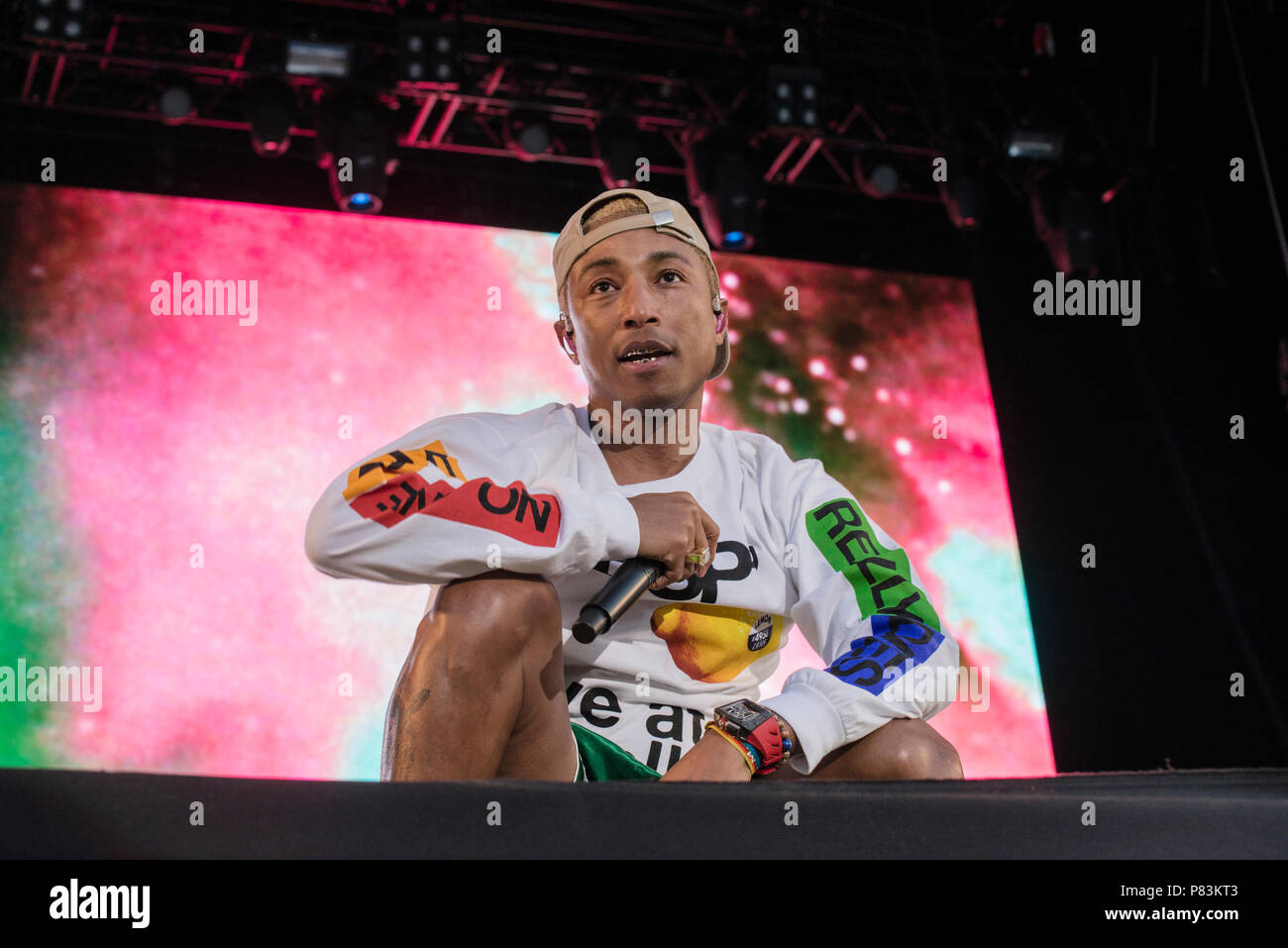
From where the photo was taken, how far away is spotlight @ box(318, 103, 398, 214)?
3.36 meters

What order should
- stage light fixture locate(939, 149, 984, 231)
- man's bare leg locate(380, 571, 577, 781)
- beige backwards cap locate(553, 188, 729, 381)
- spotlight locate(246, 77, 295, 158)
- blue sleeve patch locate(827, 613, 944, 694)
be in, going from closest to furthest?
man's bare leg locate(380, 571, 577, 781) < blue sleeve patch locate(827, 613, 944, 694) < beige backwards cap locate(553, 188, 729, 381) < spotlight locate(246, 77, 295, 158) < stage light fixture locate(939, 149, 984, 231)

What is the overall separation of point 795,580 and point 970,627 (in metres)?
2.34

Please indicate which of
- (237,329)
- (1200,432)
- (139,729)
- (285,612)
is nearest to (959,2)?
(1200,432)

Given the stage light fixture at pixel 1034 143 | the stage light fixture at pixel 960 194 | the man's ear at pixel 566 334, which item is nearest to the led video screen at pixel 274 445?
the stage light fixture at pixel 960 194

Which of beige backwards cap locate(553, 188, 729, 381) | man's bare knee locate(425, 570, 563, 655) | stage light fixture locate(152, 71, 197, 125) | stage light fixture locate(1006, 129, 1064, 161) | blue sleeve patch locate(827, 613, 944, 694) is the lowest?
blue sleeve patch locate(827, 613, 944, 694)

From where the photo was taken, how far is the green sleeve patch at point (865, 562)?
1.48m

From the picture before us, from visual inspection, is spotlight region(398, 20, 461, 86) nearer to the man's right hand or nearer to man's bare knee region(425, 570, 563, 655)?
the man's right hand

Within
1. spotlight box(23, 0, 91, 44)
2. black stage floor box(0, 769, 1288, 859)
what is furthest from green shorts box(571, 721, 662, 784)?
spotlight box(23, 0, 91, 44)

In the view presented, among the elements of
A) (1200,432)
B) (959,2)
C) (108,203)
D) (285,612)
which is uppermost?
(959,2)

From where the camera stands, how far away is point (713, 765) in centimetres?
125

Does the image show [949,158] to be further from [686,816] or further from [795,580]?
[686,816]

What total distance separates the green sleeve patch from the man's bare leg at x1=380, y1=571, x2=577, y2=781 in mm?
446
